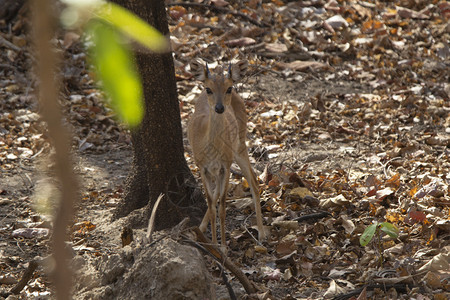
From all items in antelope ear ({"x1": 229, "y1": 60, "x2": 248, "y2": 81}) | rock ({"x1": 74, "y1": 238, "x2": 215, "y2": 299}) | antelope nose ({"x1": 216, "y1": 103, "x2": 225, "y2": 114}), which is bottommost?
rock ({"x1": 74, "y1": 238, "x2": 215, "y2": 299})

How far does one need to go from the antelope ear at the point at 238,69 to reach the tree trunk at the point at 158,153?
616mm

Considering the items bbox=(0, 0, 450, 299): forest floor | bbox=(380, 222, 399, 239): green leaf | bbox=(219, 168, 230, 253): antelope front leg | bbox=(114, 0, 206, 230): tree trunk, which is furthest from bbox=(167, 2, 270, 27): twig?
bbox=(380, 222, 399, 239): green leaf

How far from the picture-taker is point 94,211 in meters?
6.09

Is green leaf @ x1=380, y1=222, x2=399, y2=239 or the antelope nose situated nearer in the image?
green leaf @ x1=380, y1=222, x2=399, y2=239

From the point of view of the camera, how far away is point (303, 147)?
752 cm

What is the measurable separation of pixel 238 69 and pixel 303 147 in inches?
79.4

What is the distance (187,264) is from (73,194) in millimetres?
2725

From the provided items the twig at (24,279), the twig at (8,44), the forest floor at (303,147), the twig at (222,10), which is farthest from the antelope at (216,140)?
the twig at (222,10)

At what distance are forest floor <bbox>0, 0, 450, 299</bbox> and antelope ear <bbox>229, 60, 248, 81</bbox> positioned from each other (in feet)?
3.57

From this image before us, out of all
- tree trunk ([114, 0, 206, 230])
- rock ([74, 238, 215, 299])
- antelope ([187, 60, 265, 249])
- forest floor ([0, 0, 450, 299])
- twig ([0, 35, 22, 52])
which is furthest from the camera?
twig ([0, 35, 22, 52])

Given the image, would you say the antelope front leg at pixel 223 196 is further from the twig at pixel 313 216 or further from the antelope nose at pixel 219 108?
the twig at pixel 313 216

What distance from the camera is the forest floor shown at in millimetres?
4879

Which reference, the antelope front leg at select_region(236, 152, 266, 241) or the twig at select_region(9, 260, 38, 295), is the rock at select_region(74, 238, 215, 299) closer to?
the twig at select_region(9, 260, 38, 295)

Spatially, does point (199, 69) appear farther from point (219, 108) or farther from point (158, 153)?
point (158, 153)
